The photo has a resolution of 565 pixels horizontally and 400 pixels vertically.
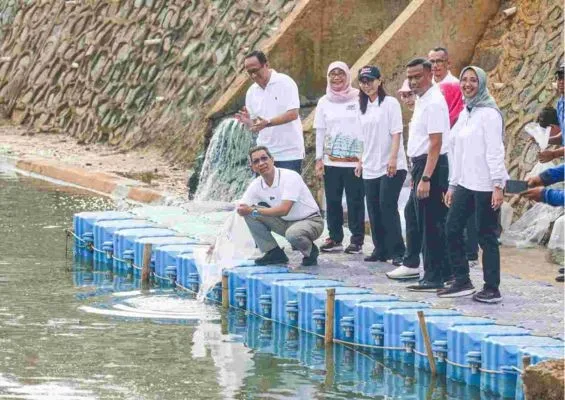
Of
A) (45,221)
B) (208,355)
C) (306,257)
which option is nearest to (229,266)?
(306,257)

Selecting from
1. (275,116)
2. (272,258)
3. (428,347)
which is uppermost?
(275,116)

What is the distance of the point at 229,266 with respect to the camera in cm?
1523

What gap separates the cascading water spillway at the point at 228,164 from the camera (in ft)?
68.9

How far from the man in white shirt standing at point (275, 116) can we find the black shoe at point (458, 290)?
2842 mm

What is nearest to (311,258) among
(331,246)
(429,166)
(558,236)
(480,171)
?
(331,246)

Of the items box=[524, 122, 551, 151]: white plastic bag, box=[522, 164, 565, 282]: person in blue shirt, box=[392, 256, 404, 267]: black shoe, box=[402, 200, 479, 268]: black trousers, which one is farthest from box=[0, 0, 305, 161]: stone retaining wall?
box=[522, 164, 565, 282]: person in blue shirt

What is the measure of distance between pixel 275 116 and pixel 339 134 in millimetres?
709

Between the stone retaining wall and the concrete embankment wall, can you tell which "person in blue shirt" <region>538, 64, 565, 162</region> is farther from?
the stone retaining wall

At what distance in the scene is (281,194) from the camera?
1520 centimetres

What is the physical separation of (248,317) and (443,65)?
251 cm

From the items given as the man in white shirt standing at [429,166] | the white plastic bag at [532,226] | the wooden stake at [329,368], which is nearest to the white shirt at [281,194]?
the man in white shirt standing at [429,166]

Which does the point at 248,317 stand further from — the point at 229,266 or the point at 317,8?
the point at 317,8

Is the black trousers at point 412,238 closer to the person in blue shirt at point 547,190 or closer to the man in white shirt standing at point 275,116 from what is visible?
the man in white shirt standing at point 275,116

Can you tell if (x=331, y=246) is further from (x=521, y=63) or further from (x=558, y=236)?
(x=521, y=63)
